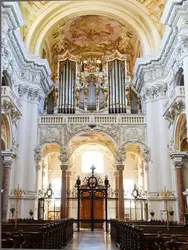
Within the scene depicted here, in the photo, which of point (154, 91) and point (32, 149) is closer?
point (32, 149)

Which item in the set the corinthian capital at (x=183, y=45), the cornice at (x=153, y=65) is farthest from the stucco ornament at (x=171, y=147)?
the corinthian capital at (x=183, y=45)

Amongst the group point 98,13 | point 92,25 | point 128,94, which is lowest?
point 128,94

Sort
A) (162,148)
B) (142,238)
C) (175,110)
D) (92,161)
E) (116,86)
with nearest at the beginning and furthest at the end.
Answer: (142,238) < (175,110) < (162,148) < (116,86) < (92,161)

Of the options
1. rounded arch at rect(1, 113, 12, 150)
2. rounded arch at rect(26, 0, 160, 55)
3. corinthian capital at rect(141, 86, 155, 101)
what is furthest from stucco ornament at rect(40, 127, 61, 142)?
corinthian capital at rect(141, 86, 155, 101)

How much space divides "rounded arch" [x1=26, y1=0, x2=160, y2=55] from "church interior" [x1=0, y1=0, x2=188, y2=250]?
6cm

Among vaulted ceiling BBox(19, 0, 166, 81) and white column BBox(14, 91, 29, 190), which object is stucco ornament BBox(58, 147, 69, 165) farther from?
vaulted ceiling BBox(19, 0, 166, 81)

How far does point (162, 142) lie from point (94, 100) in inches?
234

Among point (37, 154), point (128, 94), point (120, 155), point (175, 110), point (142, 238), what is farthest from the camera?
point (128, 94)

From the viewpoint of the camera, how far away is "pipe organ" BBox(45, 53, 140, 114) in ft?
75.6

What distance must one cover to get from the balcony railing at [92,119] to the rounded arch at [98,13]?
4.18 metres

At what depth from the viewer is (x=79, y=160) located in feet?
99.0

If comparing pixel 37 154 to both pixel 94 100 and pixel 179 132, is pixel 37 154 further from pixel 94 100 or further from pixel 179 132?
pixel 179 132

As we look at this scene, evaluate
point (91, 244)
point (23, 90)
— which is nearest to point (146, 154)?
point (23, 90)

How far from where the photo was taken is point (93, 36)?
2567cm
